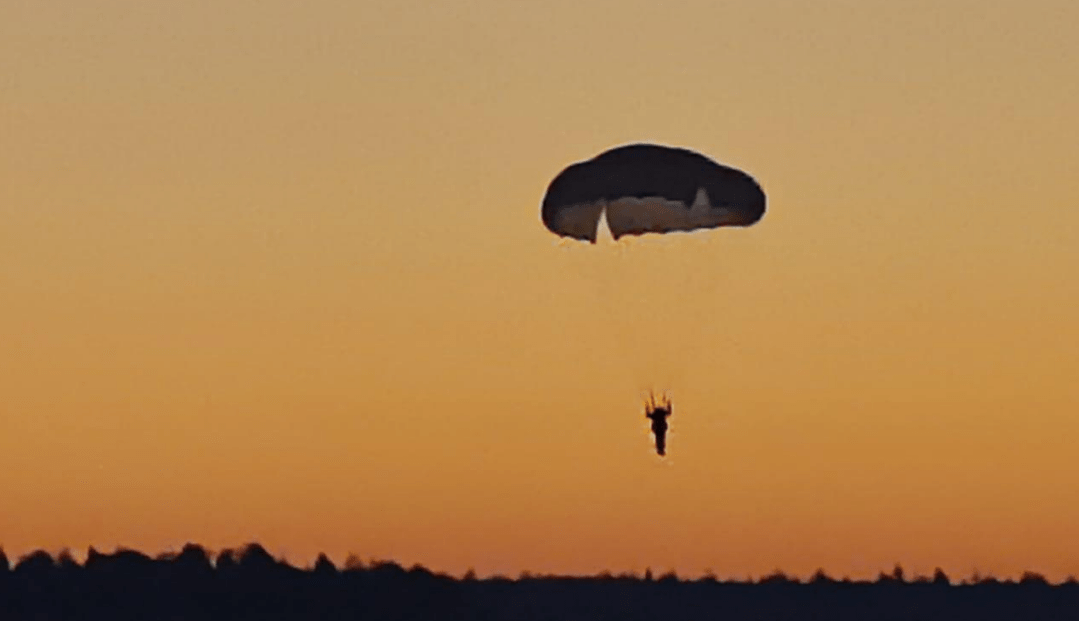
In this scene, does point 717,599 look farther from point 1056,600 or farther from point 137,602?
point 137,602

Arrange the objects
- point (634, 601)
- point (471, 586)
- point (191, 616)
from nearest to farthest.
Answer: point (191, 616) < point (471, 586) < point (634, 601)

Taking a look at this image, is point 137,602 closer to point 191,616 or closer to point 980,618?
point 191,616

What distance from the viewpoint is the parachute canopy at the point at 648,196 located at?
76.1 meters

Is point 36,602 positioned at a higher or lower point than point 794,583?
lower

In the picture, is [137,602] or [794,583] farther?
[794,583]

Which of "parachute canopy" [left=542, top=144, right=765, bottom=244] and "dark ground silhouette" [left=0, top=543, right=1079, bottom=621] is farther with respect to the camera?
"dark ground silhouette" [left=0, top=543, right=1079, bottom=621]

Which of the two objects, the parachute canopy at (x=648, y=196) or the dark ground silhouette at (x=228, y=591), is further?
the dark ground silhouette at (x=228, y=591)

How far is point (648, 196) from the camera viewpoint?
75.9 meters

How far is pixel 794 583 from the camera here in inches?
5679

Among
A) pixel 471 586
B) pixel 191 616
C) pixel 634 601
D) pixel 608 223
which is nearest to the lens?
pixel 608 223

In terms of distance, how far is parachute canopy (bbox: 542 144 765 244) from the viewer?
7606 centimetres

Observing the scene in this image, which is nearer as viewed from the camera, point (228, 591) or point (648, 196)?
point (648, 196)

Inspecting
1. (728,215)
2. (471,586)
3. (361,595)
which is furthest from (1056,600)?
(728,215)

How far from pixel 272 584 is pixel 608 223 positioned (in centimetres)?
2822
